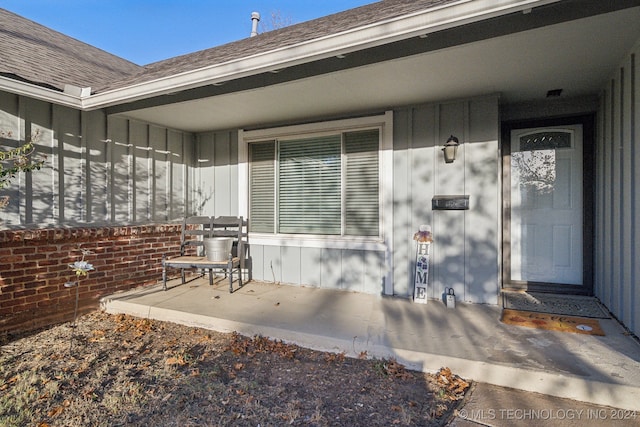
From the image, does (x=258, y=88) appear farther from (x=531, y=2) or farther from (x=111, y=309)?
(x=111, y=309)

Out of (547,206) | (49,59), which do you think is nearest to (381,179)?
(547,206)

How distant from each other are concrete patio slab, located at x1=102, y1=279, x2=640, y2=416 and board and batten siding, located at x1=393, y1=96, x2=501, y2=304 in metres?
0.30

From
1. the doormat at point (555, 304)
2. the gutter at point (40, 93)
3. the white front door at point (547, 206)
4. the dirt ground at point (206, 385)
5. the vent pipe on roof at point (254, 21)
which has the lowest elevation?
the dirt ground at point (206, 385)

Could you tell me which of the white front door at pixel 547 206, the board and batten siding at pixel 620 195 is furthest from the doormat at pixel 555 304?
the white front door at pixel 547 206

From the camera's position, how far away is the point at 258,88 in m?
3.16

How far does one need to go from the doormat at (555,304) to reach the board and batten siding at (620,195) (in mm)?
113

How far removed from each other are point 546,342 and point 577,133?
103 inches

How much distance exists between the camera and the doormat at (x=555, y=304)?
328 centimetres

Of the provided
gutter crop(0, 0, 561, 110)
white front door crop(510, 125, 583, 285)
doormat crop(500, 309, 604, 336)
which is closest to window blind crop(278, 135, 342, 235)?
gutter crop(0, 0, 561, 110)

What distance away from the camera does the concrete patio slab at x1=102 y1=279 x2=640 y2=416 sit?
2.11 meters

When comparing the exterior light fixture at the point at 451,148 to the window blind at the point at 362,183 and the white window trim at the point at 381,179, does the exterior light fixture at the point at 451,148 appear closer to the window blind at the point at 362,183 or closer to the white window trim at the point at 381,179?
the white window trim at the point at 381,179

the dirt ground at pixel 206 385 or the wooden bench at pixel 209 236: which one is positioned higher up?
the wooden bench at pixel 209 236

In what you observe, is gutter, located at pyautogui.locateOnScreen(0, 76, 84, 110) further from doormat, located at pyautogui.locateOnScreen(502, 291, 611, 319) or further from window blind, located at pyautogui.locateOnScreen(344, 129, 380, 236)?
doormat, located at pyautogui.locateOnScreen(502, 291, 611, 319)

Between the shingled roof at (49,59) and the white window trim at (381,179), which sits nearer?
the shingled roof at (49,59)
